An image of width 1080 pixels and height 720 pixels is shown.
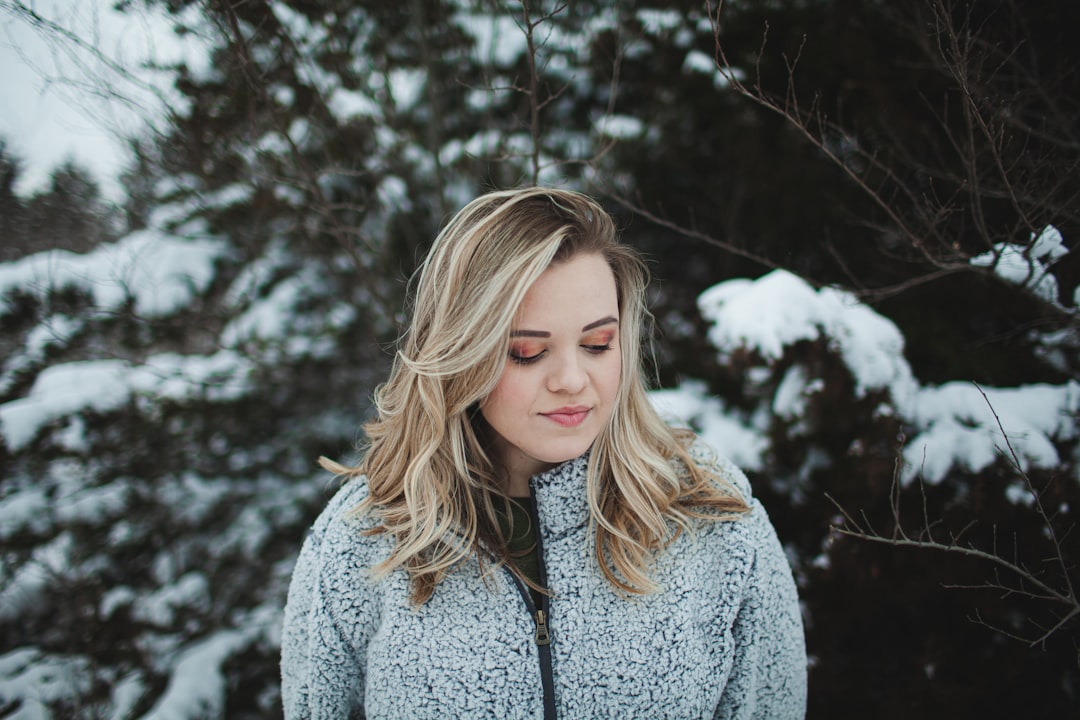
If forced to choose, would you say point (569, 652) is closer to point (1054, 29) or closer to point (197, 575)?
point (1054, 29)

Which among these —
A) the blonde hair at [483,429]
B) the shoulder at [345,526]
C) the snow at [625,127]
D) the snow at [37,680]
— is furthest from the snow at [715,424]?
the snow at [37,680]

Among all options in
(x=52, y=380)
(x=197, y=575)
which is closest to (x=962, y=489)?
(x=197, y=575)

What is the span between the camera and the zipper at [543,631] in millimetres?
1309

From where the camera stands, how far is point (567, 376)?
123 centimetres

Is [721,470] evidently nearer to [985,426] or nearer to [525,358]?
[525,358]

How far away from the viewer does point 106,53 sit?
2242 millimetres

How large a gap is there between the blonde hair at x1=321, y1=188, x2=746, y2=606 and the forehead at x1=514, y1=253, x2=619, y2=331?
2 centimetres

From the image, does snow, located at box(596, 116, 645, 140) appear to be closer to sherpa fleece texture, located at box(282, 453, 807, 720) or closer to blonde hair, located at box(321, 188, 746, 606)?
blonde hair, located at box(321, 188, 746, 606)

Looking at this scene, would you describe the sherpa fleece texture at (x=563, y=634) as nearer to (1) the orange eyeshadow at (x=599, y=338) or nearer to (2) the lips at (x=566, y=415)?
(2) the lips at (x=566, y=415)

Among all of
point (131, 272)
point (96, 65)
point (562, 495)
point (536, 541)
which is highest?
point (96, 65)

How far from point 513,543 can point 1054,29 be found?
2630 mm

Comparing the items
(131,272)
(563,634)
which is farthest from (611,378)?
(131,272)

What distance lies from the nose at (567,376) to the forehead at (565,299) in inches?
2.6

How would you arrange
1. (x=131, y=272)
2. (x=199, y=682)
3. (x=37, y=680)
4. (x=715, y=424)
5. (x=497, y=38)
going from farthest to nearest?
(x=497, y=38)
(x=131, y=272)
(x=199, y=682)
(x=37, y=680)
(x=715, y=424)
